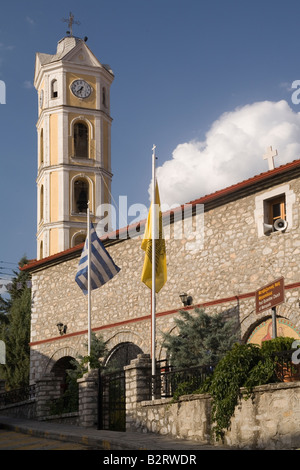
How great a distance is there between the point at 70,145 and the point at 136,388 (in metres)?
30.9

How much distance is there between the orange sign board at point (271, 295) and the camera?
1331 cm

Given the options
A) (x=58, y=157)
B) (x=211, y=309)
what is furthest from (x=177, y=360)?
(x=58, y=157)

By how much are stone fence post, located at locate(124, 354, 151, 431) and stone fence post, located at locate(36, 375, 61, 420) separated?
526 centimetres

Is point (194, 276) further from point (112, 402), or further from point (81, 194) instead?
point (81, 194)

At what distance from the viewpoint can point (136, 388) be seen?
15.2 meters

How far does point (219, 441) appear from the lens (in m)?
12.4

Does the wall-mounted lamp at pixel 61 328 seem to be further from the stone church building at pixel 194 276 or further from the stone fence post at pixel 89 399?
the stone fence post at pixel 89 399

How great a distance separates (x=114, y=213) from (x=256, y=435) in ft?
116

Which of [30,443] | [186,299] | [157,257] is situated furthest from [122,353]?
[30,443]

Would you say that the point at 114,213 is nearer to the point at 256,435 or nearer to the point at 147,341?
the point at 147,341

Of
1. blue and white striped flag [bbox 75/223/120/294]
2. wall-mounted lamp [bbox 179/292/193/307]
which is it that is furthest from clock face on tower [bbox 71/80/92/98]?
wall-mounted lamp [bbox 179/292/193/307]

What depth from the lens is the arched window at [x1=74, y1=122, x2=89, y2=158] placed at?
45.2 metres

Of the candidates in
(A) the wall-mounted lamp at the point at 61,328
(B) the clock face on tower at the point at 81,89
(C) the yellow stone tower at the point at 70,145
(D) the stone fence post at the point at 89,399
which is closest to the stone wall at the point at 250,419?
(D) the stone fence post at the point at 89,399
